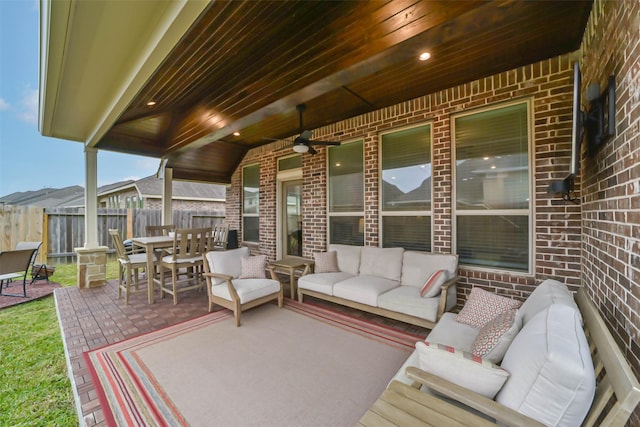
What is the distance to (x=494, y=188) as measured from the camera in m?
3.31

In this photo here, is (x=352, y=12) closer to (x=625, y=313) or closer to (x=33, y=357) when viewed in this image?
(x=625, y=313)

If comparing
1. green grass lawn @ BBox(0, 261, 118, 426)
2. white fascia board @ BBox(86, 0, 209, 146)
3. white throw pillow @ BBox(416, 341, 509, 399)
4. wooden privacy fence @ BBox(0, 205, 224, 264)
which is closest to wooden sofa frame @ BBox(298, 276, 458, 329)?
white throw pillow @ BBox(416, 341, 509, 399)

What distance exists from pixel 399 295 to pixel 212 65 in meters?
3.43

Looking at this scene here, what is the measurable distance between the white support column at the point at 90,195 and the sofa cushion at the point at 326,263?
4373 millimetres

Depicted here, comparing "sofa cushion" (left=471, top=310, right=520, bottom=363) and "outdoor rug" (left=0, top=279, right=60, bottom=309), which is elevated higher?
"sofa cushion" (left=471, top=310, right=520, bottom=363)

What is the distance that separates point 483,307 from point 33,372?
4.16 metres

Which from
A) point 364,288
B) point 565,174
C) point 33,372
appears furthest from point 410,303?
point 33,372

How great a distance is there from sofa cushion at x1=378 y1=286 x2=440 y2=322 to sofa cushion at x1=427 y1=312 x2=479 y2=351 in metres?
0.39

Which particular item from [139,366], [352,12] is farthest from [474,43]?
[139,366]

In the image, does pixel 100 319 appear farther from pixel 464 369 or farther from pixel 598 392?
pixel 598 392

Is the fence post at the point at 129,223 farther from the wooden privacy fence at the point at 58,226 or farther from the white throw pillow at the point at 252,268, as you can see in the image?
the white throw pillow at the point at 252,268

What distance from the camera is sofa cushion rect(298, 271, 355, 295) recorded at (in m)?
3.69

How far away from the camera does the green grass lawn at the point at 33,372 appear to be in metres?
1.89

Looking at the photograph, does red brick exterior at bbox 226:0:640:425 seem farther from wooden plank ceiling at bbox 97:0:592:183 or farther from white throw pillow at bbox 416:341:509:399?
white throw pillow at bbox 416:341:509:399
